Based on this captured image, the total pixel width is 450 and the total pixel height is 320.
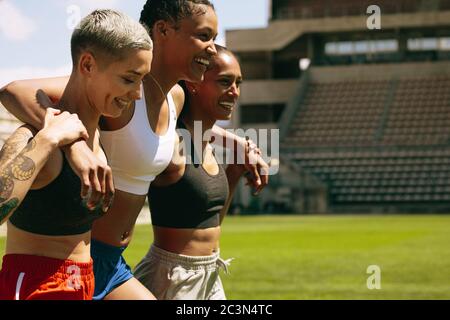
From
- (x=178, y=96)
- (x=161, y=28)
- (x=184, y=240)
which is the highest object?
(x=161, y=28)

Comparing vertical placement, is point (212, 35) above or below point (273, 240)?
above

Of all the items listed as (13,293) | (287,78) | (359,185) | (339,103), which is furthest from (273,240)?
(287,78)

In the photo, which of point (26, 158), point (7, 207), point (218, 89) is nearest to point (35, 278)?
point (7, 207)

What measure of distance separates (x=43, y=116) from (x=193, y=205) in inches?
51.2

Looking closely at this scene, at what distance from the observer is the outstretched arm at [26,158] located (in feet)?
8.02

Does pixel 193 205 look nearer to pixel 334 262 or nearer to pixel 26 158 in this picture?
pixel 26 158

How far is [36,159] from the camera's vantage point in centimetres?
244

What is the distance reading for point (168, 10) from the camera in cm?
345

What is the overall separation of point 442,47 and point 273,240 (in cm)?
2948

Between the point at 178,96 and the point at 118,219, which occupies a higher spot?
the point at 178,96

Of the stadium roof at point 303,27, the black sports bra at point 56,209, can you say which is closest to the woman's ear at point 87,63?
the black sports bra at point 56,209

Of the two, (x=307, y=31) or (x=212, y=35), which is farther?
(x=307, y=31)

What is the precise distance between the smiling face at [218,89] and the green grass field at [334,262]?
3.37 meters
